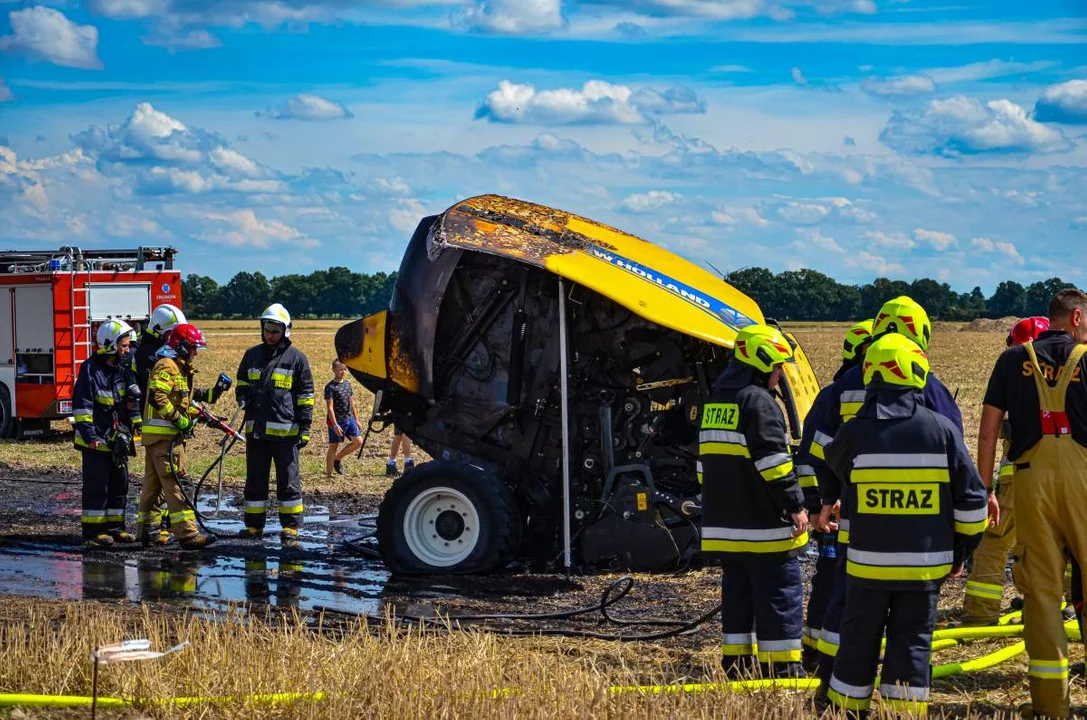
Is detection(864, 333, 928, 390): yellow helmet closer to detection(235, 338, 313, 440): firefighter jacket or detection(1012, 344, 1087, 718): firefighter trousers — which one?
detection(1012, 344, 1087, 718): firefighter trousers

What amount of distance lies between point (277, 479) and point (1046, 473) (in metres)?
6.99

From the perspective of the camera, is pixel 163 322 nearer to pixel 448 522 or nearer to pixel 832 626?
pixel 448 522

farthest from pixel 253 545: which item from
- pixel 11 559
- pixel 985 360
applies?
pixel 985 360

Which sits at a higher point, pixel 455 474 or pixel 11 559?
pixel 455 474

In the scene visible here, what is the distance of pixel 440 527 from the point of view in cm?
991

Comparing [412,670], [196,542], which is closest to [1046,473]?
[412,670]

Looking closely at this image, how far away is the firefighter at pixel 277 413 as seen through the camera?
1129cm

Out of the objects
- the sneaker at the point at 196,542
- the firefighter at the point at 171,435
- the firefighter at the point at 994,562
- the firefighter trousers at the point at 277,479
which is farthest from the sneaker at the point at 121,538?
the firefighter at the point at 994,562

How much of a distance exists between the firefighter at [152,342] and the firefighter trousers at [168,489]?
2.26 feet

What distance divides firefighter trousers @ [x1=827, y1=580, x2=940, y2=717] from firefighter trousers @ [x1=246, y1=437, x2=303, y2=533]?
658 centimetres

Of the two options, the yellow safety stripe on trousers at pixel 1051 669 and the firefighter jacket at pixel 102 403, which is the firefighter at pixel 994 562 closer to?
the yellow safety stripe on trousers at pixel 1051 669

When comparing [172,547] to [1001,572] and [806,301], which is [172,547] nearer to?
[1001,572]

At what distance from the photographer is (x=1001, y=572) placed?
7.96 meters

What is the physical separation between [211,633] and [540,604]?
2895mm
